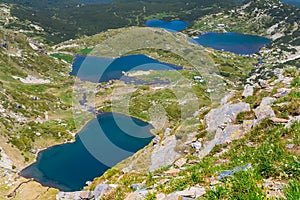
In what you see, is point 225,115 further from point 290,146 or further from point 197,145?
point 290,146

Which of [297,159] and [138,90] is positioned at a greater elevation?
[297,159]

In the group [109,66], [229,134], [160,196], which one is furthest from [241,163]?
[109,66]

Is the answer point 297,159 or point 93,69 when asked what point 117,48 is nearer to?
point 93,69

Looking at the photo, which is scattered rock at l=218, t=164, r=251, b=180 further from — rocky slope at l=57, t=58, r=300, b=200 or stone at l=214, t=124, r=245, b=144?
stone at l=214, t=124, r=245, b=144

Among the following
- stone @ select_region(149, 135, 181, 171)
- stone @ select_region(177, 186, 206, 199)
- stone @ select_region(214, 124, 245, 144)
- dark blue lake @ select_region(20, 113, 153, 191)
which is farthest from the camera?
dark blue lake @ select_region(20, 113, 153, 191)

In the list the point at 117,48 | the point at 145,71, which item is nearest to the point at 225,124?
the point at 145,71

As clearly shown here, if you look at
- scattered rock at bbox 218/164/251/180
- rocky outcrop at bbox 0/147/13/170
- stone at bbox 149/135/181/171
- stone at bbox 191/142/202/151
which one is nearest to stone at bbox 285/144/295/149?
scattered rock at bbox 218/164/251/180
